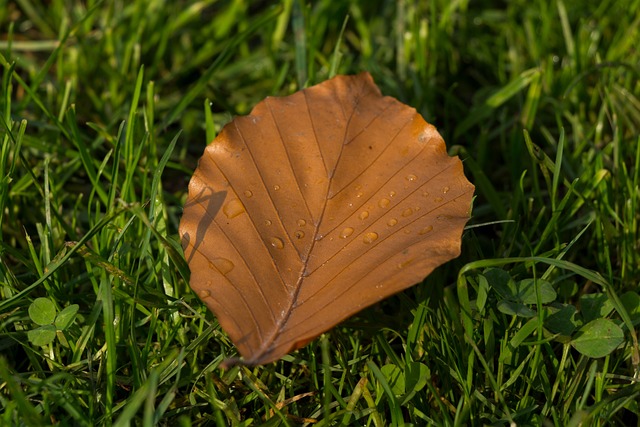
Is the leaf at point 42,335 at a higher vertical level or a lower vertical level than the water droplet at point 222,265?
lower

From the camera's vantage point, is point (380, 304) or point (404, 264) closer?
point (404, 264)

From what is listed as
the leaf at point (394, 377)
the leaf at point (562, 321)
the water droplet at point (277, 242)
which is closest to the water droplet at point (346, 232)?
the water droplet at point (277, 242)

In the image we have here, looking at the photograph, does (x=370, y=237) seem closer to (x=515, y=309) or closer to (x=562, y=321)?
(x=515, y=309)

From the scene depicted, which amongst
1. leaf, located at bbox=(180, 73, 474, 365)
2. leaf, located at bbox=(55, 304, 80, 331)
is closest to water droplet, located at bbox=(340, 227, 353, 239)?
leaf, located at bbox=(180, 73, 474, 365)

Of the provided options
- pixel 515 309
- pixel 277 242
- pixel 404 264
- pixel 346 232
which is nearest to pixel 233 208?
pixel 277 242

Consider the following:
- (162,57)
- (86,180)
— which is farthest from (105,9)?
(86,180)

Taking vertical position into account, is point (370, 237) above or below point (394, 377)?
above

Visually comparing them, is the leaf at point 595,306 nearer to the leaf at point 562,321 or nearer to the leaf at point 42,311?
the leaf at point 562,321
